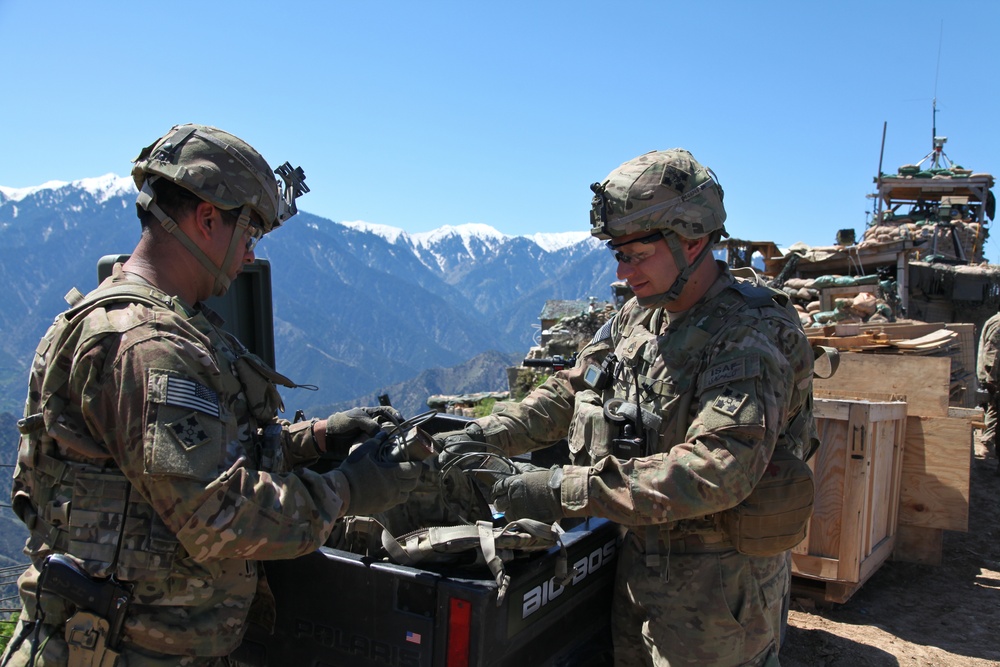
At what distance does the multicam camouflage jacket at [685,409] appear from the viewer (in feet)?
7.82

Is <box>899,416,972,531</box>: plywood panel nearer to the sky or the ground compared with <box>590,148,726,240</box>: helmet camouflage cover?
nearer to the ground

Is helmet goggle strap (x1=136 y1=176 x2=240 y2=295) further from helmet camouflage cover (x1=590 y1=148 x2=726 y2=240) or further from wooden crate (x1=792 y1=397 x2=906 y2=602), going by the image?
wooden crate (x1=792 y1=397 x2=906 y2=602)

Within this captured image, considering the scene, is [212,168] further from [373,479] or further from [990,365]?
[990,365]

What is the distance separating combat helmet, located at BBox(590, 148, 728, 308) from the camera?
9.07 feet

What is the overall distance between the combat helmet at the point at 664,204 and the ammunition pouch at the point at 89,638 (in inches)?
80.3

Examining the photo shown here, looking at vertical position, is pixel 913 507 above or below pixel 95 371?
below

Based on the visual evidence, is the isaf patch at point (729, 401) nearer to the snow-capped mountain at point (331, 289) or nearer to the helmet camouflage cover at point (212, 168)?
the helmet camouflage cover at point (212, 168)

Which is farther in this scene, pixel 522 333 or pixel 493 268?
pixel 493 268

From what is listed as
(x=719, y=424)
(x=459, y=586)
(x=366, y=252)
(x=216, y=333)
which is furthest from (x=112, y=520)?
(x=366, y=252)

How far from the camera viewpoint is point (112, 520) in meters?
1.99

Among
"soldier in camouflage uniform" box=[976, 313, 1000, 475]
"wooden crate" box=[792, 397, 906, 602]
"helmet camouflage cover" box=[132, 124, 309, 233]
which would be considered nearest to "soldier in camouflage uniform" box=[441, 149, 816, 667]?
"helmet camouflage cover" box=[132, 124, 309, 233]

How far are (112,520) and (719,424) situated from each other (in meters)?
1.83

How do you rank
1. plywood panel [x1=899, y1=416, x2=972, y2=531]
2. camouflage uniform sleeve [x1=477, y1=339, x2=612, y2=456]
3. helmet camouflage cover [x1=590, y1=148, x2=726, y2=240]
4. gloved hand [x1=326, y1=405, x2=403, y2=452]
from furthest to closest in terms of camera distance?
plywood panel [x1=899, y1=416, x2=972, y2=531] → camouflage uniform sleeve [x1=477, y1=339, x2=612, y2=456] → helmet camouflage cover [x1=590, y1=148, x2=726, y2=240] → gloved hand [x1=326, y1=405, x2=403, y2=452]

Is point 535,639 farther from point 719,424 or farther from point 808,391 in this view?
point 808,391
